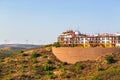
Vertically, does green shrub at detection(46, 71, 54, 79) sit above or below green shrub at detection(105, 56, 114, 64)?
below

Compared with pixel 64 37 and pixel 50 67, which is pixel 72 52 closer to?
pixel 50 67

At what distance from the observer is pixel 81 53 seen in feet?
235

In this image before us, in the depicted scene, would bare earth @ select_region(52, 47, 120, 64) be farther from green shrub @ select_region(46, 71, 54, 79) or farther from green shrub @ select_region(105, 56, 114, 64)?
green shrub @ select_region(46, 71, 54, 79)

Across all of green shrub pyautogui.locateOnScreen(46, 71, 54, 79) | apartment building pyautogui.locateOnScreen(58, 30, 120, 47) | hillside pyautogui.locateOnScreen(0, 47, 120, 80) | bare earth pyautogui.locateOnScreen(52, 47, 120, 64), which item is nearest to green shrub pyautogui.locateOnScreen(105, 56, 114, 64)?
hillside pyautogui.locateOnScreen(0, 47, 120, 80)

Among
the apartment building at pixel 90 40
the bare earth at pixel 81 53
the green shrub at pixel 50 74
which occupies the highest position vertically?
the apartment building at pixel 90 40

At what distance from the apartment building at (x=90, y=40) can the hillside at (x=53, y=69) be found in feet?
22.1

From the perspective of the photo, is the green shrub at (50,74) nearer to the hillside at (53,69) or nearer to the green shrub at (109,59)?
the hillside at (53,69)

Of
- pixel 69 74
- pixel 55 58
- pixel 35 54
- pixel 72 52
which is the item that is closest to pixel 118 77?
pixel 69 74

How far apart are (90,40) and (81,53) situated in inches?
398

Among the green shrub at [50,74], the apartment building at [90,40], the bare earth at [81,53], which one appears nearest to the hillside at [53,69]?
the green shrub at [50,74]

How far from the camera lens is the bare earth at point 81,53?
6994 centimetres

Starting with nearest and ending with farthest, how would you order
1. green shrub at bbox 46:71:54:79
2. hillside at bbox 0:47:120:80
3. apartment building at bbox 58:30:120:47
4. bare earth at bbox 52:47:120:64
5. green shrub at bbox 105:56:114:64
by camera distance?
hillside at bbox 0:47:120:80
green shrub at bbox 46:71:54:79
green shrub at bbox 105:56:114:64
bare earth at bbox 52:47:120:64
apartment building at bbox 58:30:120:47

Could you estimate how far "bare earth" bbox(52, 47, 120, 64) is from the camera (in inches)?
2753

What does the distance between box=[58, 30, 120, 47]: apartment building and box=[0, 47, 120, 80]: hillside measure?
6.73m
